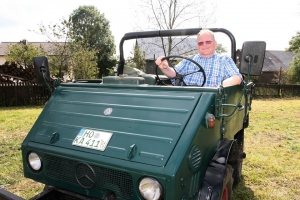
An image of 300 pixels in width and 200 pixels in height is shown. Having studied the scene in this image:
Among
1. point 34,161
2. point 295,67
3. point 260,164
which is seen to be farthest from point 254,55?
point 295,67

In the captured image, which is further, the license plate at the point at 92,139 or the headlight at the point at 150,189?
the license plate at the point at 92,139

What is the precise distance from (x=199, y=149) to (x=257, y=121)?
6758 mm

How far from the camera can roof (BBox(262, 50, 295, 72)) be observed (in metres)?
35.5

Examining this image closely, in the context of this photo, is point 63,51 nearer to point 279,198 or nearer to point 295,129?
point 295,129

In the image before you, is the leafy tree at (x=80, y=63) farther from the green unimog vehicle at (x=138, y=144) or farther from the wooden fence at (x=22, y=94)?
the green unimog vehicle at (x=138, y=144)

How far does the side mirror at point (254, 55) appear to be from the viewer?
7.05ft

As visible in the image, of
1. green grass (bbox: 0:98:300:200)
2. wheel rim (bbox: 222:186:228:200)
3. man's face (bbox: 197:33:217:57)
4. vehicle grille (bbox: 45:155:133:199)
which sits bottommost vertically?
green grass (bbox: 0:98:300:200)

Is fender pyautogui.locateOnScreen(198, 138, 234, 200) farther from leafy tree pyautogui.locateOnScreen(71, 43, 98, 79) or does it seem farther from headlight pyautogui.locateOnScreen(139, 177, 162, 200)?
leafy tree pyautogui.locateOnScreen(71, 43, 98, 79)

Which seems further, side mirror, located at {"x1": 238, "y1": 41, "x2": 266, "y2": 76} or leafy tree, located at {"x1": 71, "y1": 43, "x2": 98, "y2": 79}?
leafy tree, located at {"x1": 71, "y1": 43, "x2": 98, "y2": 79}

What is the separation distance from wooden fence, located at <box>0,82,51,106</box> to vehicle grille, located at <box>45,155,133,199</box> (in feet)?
37.0

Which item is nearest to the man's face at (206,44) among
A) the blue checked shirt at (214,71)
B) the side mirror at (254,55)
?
the blue checked shirt at (214,71)

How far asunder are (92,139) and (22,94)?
Answer: 1164cm

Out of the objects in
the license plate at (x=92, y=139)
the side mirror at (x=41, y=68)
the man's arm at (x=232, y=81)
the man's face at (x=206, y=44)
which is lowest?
the license plate at (x=92, y=139)

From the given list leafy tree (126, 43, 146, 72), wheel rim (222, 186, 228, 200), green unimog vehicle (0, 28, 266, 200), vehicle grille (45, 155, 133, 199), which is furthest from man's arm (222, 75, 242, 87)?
leafy tree (126, 43, 146, 72)
